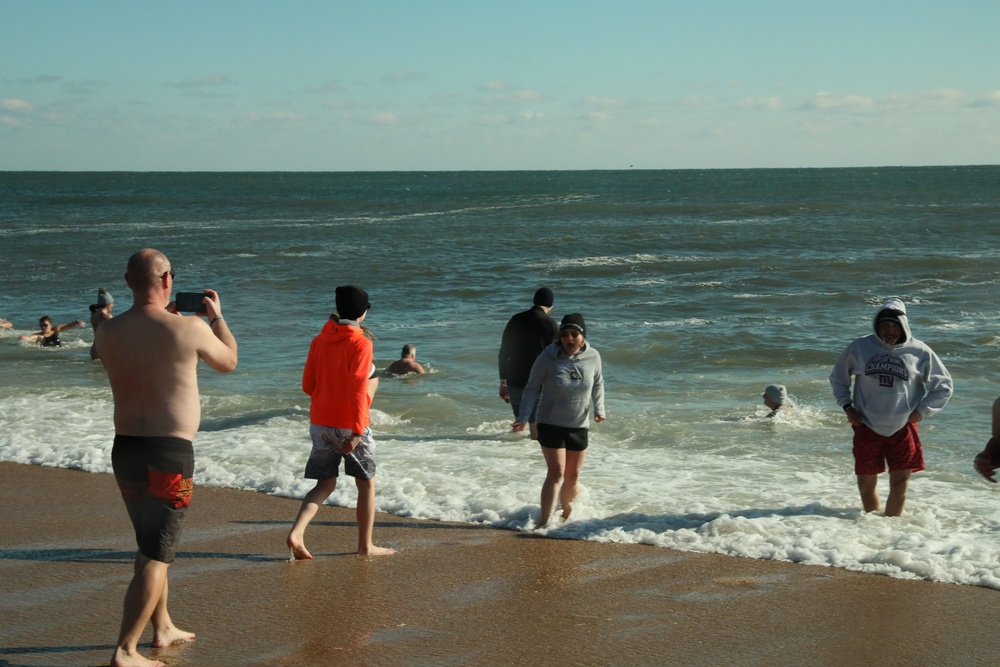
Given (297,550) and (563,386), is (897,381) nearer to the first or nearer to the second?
(563,386)

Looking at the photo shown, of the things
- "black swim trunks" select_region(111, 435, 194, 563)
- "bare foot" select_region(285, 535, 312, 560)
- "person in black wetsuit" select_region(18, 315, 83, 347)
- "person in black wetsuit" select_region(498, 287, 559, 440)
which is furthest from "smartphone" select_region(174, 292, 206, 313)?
"person in black wetsuit" select_region(18, 315, 83, 347)

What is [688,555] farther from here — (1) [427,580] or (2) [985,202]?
(2) [985,202]

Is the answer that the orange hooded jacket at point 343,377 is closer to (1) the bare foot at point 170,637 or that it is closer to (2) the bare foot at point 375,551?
(2) the bare foot at point 375,551

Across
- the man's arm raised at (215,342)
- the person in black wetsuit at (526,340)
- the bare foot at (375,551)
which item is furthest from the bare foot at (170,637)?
the person in black wetsuit at (526,340)

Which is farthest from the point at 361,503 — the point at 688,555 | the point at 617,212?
the point at 617,212

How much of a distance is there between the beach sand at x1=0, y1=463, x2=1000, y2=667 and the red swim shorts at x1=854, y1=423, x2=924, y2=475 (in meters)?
1.07

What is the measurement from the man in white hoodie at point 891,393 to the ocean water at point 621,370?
15.1 inches

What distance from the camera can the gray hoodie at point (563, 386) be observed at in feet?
20.7

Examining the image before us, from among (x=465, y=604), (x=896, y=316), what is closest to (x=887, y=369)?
(x=896, y=316)

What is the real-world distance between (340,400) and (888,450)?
3324 mm

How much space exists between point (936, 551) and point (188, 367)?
13.7 ft

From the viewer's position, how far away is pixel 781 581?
5.38 meters

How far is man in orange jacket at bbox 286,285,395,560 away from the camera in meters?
5.39

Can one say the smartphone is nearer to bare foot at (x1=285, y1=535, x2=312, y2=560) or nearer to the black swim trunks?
the black swim trunks
